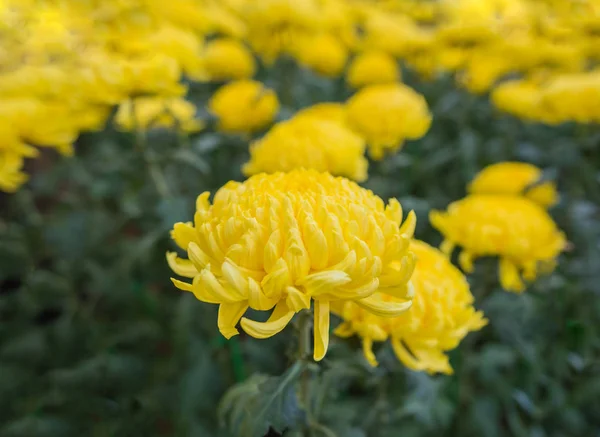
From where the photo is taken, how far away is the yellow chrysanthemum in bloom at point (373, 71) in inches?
78.9

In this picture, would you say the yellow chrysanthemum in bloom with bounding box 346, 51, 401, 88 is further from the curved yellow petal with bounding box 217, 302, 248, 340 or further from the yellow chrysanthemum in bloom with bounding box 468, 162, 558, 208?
the curved yellow petal with bounding box 217, 302, 248, 340

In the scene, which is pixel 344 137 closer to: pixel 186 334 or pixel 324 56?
pixel 186 334

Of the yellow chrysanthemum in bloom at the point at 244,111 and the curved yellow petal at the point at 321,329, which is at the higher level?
the curved yellow petal at the point at 321,329

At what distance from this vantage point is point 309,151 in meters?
1.02

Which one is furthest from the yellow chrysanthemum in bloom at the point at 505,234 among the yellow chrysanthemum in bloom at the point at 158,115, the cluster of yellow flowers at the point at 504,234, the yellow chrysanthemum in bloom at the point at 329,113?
the yellow chrysanthemum in bloom at the point at 158,115

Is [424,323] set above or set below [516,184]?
above

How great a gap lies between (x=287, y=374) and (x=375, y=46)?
186 cm

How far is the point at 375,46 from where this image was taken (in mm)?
2174

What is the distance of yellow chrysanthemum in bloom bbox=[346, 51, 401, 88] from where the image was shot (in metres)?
2.00

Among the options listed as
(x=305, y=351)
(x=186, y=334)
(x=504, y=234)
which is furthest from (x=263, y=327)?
(x=186, y=334)

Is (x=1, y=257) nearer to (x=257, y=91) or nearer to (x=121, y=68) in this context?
(x=121, y=68)

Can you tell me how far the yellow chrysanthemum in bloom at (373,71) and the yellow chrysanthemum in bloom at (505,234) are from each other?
1037 mm

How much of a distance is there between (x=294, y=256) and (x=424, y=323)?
0.32m

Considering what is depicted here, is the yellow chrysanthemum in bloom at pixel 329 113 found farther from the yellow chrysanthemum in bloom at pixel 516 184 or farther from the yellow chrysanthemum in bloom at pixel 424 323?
the yellow chrysanthemum in bloom at pixel 424 323
